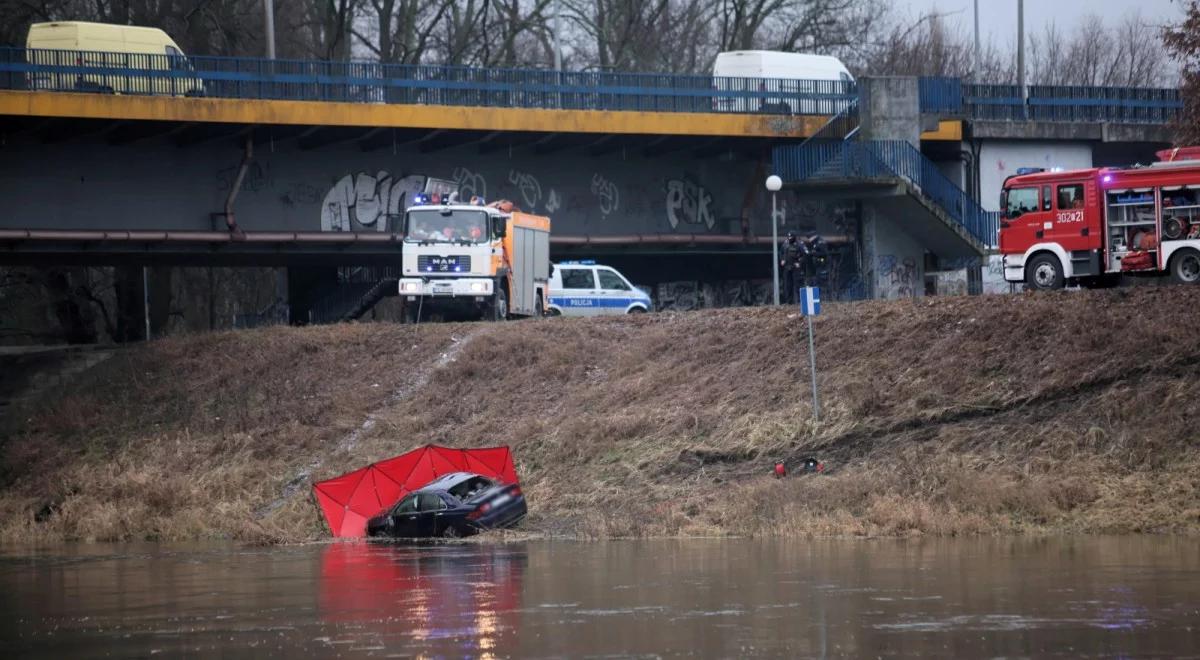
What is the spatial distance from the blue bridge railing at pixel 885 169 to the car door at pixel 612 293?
20.2 feet

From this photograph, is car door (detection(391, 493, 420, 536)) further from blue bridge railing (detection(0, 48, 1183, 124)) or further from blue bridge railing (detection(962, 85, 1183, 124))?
blue bridge railing (detection(962, 85, 1183, 124))

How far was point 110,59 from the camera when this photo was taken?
3819 cm

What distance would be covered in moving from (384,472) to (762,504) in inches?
260

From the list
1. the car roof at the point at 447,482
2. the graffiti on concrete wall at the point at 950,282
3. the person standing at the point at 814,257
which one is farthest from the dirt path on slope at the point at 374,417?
the graffiti on concrete wall at the point at 950,282

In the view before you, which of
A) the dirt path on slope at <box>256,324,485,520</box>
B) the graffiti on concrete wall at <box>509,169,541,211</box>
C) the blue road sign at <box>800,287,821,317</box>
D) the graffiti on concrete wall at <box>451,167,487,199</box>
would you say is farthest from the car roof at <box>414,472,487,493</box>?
the graffiti on concrete wall at <box>509,169,541,211</box>

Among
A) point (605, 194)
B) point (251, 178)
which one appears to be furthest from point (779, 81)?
point (251, 178)

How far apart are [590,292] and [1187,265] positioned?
1592cm

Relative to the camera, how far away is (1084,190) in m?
29.6

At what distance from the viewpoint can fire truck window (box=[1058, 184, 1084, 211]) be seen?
29766 mm

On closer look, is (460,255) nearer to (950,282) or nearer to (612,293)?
(612,293)

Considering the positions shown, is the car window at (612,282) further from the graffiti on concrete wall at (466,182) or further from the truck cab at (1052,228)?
the truck cab at (1052,228)

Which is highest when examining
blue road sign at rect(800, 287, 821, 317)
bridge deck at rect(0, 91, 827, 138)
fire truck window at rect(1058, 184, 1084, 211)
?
bridge deck at rect(0, 91, 827, 138)

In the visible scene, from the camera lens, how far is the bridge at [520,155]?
3828cm

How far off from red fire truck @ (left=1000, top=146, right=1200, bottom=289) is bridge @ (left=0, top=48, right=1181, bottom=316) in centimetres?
1121
